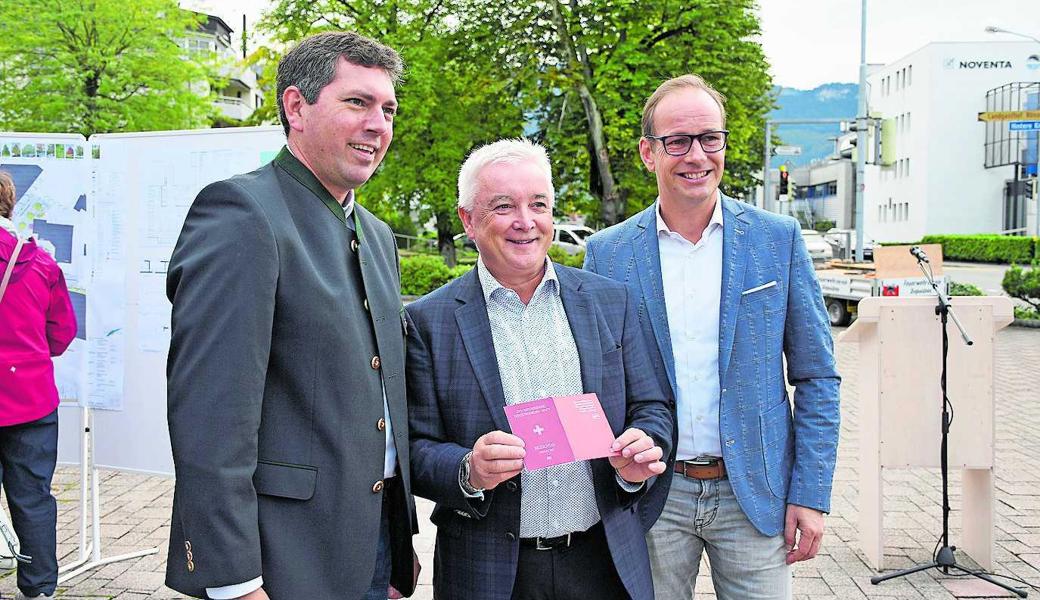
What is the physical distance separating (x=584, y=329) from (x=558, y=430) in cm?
40

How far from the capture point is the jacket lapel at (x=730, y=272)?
2.75 m

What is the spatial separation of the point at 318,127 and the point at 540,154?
2.22 ft

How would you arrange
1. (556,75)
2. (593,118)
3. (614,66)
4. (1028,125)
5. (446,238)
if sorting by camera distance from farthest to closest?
(446,238)
(1028,125)
(593,118)
(556,75)
(614,66)

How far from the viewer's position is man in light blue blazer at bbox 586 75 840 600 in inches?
108

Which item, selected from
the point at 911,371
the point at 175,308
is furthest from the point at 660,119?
the point at 911,371

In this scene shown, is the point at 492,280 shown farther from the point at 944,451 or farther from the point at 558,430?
the point at 944,451

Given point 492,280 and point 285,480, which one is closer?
point 285,480

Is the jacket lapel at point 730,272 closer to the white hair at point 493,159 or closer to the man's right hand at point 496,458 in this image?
the white hair at point 493,159

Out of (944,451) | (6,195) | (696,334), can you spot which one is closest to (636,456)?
(696,334)

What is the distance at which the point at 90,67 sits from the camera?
68.5 feet

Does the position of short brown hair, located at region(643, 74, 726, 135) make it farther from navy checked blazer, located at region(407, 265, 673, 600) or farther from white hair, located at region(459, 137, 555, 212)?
navy checked blazer, located at region(407, 265, 673, 600)

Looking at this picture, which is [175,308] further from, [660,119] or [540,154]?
[660,119]

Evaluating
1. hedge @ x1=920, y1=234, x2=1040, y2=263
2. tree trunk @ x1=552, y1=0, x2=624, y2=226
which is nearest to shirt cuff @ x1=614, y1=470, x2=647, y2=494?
tree trunk @ x1=552, y1=0, x2=624, y2=226

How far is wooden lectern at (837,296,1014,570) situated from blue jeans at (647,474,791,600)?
273 cm
